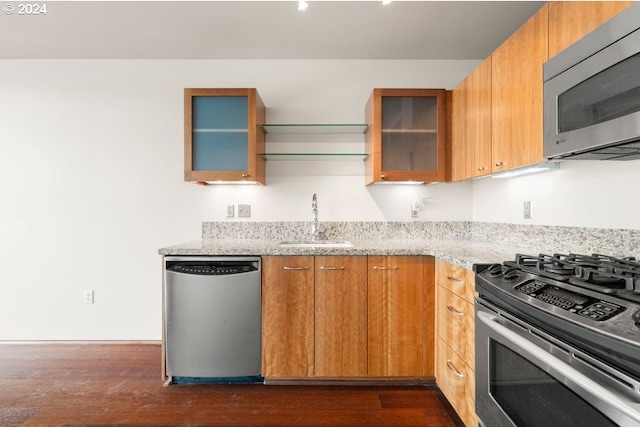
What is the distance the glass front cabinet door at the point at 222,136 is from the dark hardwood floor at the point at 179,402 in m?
1.40

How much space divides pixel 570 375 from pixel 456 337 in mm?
873

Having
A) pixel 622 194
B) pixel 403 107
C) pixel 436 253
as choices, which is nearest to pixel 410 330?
pixel 436 253

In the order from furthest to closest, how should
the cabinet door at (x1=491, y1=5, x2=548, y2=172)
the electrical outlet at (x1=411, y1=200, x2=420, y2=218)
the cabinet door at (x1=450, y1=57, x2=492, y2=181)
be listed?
1. the electrical outlet at (x1=411, y1=200, x2=420, y2=218)
2. the cabinet door at (x1=450, y1=57, x2=492, y2=181)
3. the cabinet door at (x1=491, y1=5, x2=548, y2=172)

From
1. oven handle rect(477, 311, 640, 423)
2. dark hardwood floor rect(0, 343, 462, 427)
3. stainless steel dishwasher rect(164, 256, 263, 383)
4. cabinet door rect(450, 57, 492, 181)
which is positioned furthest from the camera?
stainless steel dishwasher rect(164, 256, 263, 383)

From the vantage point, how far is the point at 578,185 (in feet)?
5.88

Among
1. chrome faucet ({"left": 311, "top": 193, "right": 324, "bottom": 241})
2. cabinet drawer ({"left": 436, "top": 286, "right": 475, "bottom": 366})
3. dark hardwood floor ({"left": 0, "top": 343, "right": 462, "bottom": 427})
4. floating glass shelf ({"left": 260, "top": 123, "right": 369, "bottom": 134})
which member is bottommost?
dark hardwood floor ({"left": 0, "top": 343, "right": 462, "bottom": 427})

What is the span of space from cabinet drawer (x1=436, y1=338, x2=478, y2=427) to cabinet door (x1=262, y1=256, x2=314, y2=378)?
774mm

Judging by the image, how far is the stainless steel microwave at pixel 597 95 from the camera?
1.08 metres

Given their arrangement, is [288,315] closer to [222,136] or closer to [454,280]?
[454,280]

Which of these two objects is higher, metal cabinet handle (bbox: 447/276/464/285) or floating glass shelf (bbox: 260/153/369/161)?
floating glass shelf (bbox: 260/153/369/161)

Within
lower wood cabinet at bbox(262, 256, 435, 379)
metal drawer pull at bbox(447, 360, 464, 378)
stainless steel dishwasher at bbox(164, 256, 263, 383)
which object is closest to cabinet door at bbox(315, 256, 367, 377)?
lower wood cabinet at bbox(262, 256, 435, 379)

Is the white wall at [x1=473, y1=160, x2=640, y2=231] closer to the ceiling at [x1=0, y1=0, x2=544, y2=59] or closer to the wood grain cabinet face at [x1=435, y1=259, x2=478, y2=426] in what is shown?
the wood grain cabinet face at [x1=435, y1=259, x2=478, y2=426]

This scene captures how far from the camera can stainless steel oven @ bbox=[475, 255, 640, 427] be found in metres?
0.82

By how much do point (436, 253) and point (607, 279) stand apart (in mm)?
956
